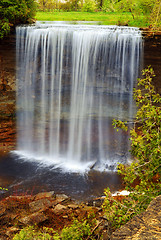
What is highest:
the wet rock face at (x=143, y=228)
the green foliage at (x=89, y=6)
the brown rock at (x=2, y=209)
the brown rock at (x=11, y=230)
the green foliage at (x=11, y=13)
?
the green foliage at (x=89, y=6)

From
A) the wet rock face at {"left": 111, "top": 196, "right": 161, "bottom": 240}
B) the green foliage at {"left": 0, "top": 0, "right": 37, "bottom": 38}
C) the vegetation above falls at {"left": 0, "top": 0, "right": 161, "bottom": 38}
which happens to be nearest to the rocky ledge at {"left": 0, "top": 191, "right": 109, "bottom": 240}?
the wet rock face at {"left": 111, "top": 196, "right": 161, "bottom": 240}

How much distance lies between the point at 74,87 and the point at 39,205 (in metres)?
10.7

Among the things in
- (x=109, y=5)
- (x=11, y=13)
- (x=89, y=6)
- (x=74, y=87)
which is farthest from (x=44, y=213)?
(x=109, y=5)

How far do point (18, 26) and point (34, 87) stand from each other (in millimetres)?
4162

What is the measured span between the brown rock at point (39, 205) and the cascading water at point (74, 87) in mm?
5418

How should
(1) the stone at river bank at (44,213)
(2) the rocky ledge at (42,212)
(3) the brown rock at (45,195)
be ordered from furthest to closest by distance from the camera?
(3) the brown rock at (45,195)
(2) the rocky ledge at (42,212)
(1) the stone at river bank at (44,213)

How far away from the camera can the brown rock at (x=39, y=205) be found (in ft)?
29.2

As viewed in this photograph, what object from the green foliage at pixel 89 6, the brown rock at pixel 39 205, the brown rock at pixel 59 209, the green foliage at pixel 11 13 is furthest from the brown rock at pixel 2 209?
the green foliage at pixel 89 6

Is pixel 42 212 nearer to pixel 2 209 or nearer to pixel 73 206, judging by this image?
pixel 73 206

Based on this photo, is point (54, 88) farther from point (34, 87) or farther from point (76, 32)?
point (76, 32)

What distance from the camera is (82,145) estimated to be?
15664 millimetres

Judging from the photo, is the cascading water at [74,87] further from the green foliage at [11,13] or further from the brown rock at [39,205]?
the brown rock at [39,205]

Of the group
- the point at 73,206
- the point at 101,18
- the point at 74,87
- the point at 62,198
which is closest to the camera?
the point at 73,206

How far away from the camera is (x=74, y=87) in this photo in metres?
18.4
